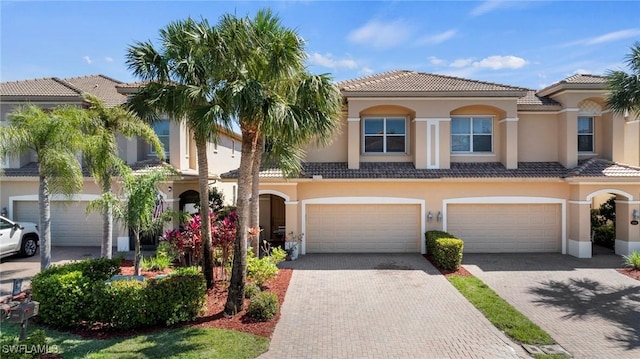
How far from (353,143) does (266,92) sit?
336 inches

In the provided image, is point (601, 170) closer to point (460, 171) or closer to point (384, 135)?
point (460, 171)

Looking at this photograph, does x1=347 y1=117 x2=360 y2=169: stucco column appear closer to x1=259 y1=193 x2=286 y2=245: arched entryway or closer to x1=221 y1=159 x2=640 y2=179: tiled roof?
x1=221 y1=159 x2=640 y2=179: tiled roof

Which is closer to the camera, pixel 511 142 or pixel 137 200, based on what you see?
pixel 137 200

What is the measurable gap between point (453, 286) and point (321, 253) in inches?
246

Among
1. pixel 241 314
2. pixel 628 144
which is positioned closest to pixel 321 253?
pixel 241 314

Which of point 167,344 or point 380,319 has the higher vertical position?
point 167,344

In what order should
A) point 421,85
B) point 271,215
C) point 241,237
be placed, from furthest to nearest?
point 271,215 < point 421,85 < point 241,237

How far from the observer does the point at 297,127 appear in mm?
8133

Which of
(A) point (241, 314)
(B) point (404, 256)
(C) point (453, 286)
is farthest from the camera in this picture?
(B) point (404, 256)

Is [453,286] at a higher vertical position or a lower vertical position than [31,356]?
lower

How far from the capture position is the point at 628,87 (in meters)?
13.1

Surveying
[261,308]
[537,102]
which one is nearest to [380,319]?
[261,308]

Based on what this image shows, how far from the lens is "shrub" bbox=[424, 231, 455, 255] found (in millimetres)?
14531

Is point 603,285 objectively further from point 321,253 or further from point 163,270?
point 163,270
